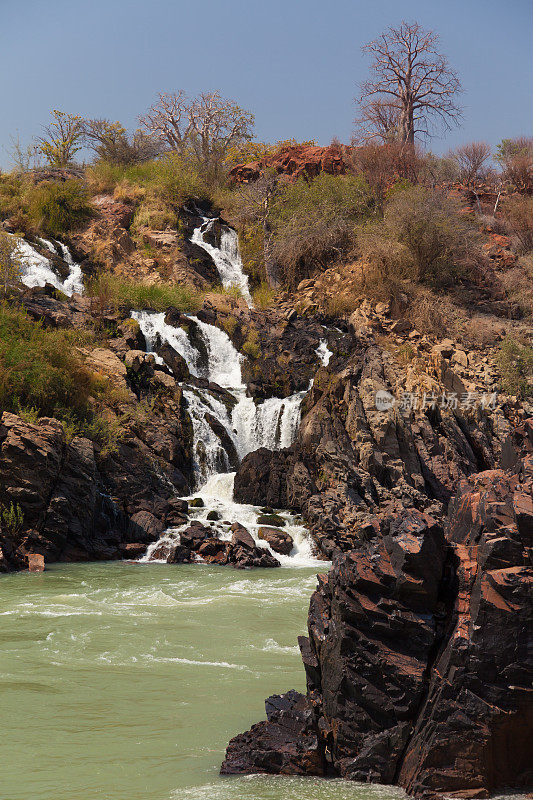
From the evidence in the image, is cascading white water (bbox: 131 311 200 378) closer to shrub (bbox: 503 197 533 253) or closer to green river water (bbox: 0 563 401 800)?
green river water (bbox: 0 563 401 800)

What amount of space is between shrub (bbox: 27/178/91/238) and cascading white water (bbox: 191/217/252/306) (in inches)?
225

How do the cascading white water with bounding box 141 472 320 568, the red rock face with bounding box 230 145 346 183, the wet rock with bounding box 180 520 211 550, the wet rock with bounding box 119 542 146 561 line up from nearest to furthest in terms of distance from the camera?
the wet rock with bounding box 119 542 146 561 → the cascading white water with bounding box 141 472 320 568 → the wet rock with bounding box 180 520 211 550 → the red rock face with bounding box 230 145 346 183

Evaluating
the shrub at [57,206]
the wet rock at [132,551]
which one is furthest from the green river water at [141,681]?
the shrub at [57,206]

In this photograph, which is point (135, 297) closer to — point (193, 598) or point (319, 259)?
point (319, 259)

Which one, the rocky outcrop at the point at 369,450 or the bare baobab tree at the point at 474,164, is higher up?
the bare baobab tree at the point at 474,164

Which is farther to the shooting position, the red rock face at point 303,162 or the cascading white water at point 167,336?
the red rock face at point 303,162

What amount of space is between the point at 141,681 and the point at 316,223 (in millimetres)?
24299

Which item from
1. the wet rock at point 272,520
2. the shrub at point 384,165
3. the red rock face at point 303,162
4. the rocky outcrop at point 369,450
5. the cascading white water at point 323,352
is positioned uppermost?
the red rock face at point 303,162

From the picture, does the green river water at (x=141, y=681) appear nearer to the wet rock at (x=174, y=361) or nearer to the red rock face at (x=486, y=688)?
the red rock face at (x=486, y=688)

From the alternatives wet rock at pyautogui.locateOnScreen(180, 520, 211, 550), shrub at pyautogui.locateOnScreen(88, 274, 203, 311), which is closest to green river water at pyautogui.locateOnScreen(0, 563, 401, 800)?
wet rock at pyautogui.locateOnScreen(180, 520, 211, 550)

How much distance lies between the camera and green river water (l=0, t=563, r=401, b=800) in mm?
4559

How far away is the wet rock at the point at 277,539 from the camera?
1588cm

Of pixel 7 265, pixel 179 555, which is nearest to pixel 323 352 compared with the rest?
pixel 179 555

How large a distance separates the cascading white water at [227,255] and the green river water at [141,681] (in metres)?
20.4
